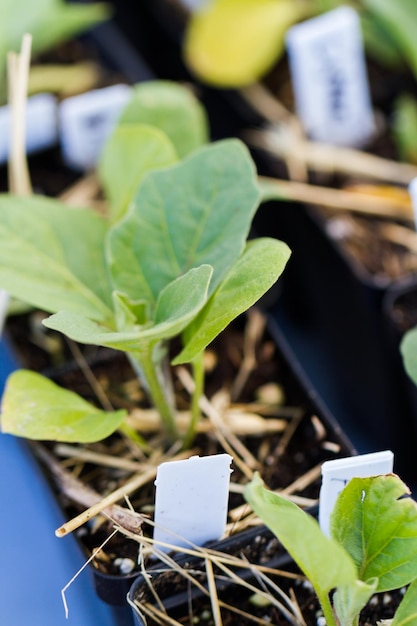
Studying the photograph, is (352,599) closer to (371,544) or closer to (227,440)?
(371,544)

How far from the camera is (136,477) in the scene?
0.61 metres

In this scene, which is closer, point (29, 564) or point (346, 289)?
point (29, 564)

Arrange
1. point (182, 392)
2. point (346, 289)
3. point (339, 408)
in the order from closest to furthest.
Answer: point (182, 392)
point (346, 289)
point (339, 408)

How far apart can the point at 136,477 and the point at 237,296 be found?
0.19 meters

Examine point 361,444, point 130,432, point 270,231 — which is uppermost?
point 130,432

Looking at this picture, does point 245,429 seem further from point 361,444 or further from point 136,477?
point 361,444

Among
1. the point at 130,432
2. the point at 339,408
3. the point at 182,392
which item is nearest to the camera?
the point at 130,432

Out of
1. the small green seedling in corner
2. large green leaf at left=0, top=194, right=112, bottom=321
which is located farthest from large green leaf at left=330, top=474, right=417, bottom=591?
large green leaf at left=0, top=194, right=112, bottom=321

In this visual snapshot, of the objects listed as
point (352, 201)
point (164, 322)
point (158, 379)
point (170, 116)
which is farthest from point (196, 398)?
point (352, 201)

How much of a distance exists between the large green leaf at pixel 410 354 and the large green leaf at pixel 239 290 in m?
0.12

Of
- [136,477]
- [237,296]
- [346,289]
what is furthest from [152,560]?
[346,289]

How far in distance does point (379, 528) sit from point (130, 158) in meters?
0.35

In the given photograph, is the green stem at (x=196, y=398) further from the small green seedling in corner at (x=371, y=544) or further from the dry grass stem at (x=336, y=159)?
the dry grass stem at (x=336, y=159)

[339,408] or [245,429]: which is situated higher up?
[245,429]
